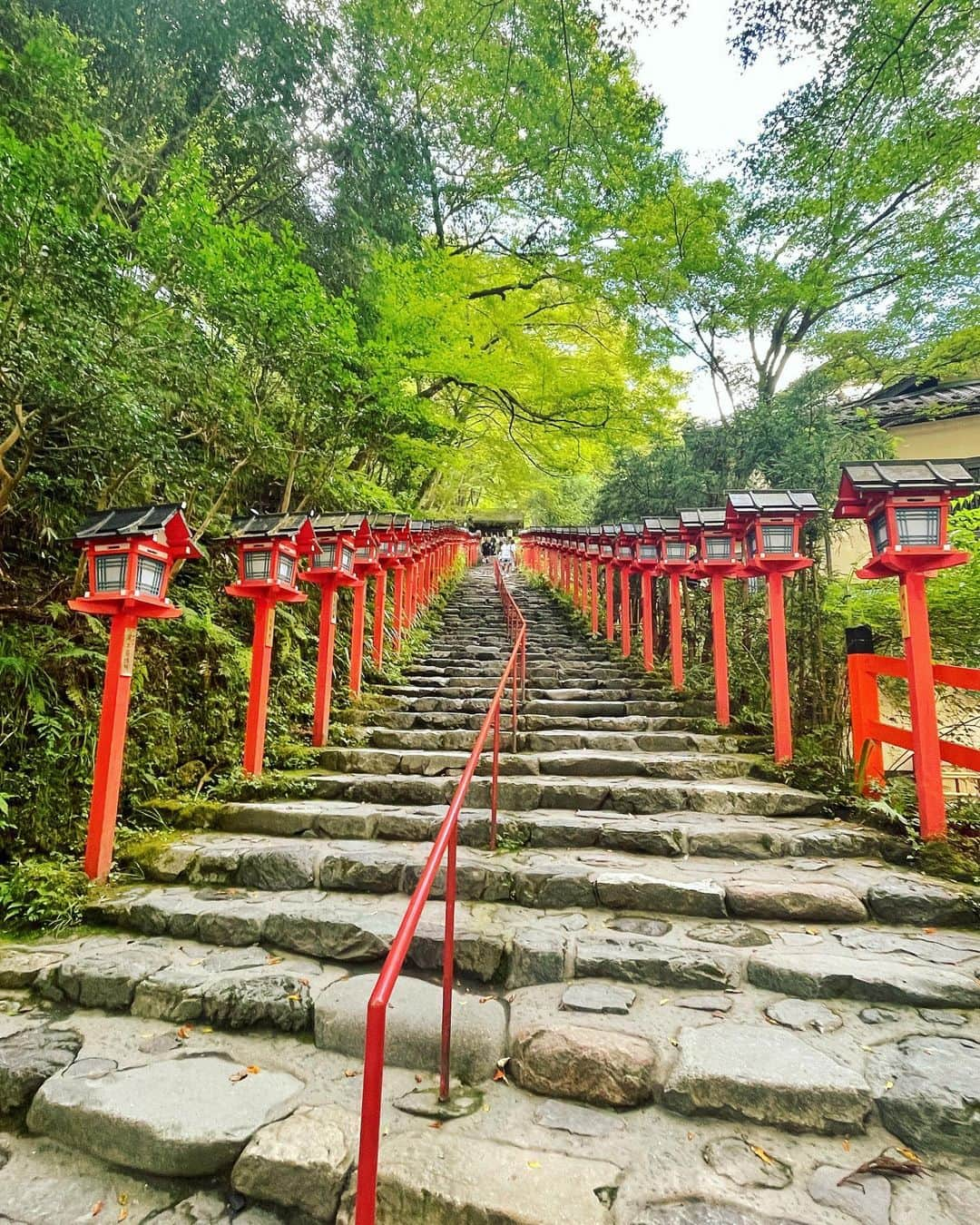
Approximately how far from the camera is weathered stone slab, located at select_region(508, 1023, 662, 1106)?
202cm

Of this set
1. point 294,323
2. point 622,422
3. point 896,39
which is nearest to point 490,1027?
point 294,323

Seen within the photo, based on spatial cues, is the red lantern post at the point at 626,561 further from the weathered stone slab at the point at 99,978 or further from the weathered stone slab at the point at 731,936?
the weathered stone slab at the point at 99,978

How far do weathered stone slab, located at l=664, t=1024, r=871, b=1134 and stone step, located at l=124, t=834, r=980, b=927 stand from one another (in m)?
1.05

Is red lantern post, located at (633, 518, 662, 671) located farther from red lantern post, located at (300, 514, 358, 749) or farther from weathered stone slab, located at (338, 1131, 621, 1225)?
weathered stone slab, located at (338, 1131, 621, 1225)

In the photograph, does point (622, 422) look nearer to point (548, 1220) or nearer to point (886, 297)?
point (886, 297)

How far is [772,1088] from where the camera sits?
1.93 meters

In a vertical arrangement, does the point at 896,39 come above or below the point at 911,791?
above

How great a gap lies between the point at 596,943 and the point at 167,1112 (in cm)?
180

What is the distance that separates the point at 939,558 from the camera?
373 centimetres

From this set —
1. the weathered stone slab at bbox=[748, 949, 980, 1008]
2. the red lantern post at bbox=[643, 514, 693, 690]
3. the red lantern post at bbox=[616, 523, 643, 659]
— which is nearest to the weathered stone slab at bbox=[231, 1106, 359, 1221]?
the weathered stone slab at bbox=[748, 949, 980, 1008]

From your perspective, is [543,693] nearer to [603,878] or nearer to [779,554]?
[779,554]

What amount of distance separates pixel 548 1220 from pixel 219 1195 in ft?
3.37

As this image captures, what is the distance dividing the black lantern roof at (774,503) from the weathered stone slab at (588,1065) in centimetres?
418

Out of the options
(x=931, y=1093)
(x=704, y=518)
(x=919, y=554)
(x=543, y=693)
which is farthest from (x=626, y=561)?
(x=931, y=1093)
